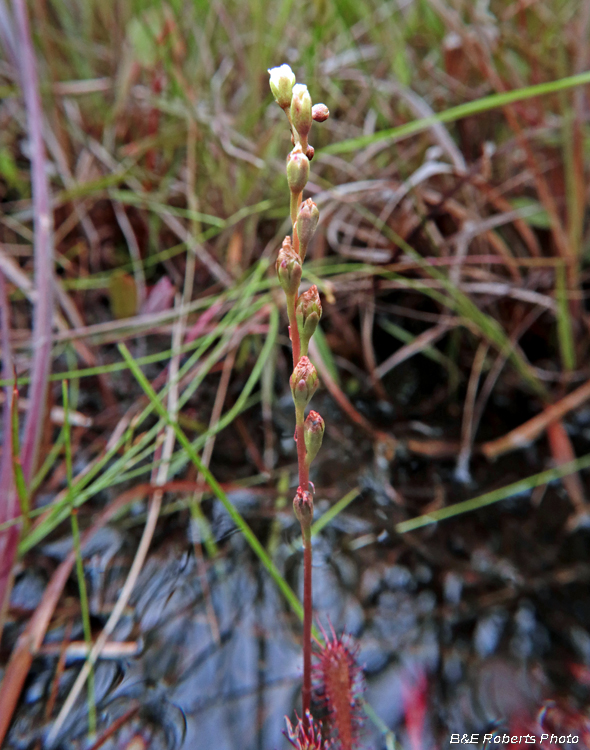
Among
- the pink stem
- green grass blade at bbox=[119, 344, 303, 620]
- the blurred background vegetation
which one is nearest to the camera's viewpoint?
green grass blade at bbox=[119, 344, 303, 620]

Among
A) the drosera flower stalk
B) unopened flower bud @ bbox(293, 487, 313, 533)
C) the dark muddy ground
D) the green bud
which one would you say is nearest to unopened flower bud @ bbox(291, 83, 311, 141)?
the drosera flower stalk

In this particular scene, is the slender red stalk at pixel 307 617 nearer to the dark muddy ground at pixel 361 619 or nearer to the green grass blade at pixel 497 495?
the dark muddy ground at pixel 361 619

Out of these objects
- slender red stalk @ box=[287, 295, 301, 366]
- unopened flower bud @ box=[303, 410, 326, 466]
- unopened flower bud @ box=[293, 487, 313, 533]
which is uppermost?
slender red stalk @ box=[287, 295, 301, 366]

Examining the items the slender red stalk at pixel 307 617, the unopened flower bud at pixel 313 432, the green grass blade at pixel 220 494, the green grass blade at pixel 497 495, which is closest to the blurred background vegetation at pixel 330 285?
the green grass blade at pixel 497 495

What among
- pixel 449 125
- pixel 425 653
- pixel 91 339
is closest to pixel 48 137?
pixel 91 339

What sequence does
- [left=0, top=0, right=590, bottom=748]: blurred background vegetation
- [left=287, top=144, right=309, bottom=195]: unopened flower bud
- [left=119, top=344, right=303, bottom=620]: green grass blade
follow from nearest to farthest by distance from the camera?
[left=287, top=144, right=309, bottom=195]: unopened flower bud
[left=119, top=344, right=303, bottom=620]: green grass blade
[left=0, top=0, right=590, bottom=748]: blurred background vegetation

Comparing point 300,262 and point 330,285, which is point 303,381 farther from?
point 330,285

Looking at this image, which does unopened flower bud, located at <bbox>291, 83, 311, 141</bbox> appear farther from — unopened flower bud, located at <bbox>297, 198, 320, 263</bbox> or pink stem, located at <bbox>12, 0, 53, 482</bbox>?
pink stem, located at <bbox>12, 0, 53, 482</bbox>

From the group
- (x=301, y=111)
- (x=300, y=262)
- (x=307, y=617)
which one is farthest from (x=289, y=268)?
(x=307, y=617)
